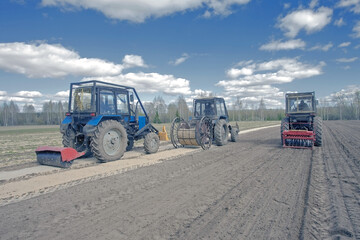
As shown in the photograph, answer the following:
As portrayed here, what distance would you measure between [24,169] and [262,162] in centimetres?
768

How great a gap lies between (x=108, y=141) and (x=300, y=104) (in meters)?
9.80

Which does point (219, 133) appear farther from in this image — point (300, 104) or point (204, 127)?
point (300, 104)

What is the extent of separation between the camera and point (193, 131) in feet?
34.6

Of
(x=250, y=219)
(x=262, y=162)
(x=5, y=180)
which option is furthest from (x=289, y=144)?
(x=5, y=180)

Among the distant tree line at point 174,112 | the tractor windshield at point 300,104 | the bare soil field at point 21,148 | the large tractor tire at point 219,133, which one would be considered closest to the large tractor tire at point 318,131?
the tractor windshield at point 300,104

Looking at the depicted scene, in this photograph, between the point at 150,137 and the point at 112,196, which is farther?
the point at 150,137

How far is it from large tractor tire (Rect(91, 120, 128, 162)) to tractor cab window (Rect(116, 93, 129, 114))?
1.07 m

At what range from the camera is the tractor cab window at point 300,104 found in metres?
11.9

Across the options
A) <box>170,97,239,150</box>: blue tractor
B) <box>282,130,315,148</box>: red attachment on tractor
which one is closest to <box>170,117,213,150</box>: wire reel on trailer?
<box>170,97,239,150</box>: blue tractor

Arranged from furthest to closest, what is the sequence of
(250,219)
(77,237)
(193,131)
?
(193,131) < (250,219) < (77,237)

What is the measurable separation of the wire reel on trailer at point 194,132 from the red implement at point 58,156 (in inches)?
190

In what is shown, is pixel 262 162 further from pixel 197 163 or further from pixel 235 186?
pixel 235 186

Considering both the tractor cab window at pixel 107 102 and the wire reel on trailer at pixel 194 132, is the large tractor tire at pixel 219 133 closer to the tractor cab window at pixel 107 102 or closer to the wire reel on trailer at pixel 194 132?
the wire reel on trailer at pixel 194 132

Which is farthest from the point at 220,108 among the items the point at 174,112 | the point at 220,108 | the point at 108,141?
the point at 174,112
